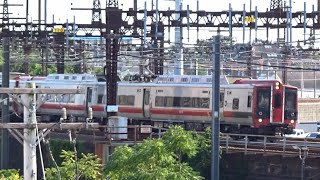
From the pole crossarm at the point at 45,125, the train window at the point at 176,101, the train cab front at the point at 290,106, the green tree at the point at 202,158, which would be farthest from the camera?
the train window at the point at 176,101

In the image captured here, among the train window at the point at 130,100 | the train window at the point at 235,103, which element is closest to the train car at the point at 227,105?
the train window at the point at 235,103

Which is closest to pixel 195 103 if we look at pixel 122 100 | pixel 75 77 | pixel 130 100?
pixel 130 100

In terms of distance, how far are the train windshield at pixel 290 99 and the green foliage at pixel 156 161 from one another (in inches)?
505

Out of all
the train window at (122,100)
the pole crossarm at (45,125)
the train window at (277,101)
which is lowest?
the train window at (122,100)

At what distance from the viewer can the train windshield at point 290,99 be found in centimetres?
4091

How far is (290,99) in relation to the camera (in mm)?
41250

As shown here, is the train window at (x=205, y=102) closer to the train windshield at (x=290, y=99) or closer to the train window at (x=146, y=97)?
the train windshield at (x=290, y=99)

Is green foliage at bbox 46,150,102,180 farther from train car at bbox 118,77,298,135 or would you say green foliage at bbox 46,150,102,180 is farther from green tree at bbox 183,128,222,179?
train car at bbox 118,77,298,135

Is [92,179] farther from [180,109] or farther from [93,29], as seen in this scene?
[93,29]

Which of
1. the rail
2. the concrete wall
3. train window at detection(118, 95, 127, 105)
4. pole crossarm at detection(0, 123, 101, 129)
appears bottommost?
the concrete wall

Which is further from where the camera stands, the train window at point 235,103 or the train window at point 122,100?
the train window at point 122,100

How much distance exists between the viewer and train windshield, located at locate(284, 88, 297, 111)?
40.9 m

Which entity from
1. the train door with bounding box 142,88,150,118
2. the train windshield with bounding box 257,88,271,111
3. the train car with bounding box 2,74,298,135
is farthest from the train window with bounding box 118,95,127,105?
the train windshield with bounding box 257,88,271,111

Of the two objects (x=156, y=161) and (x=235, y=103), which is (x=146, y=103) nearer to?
(x=235, y=103)
